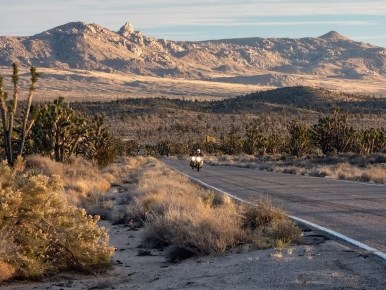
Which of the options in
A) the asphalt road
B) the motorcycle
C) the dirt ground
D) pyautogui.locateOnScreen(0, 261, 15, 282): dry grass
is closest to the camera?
the dirt ground

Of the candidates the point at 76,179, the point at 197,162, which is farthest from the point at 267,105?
the point at 76,179

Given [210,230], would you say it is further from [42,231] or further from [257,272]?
[42,231]

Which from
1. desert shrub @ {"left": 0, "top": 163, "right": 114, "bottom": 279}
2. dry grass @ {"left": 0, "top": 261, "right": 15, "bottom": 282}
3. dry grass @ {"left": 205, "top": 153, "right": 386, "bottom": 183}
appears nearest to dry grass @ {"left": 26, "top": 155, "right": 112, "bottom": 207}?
desert shrub @ {"left": 0, "top": 163, "right": 114, "bottom": 279}

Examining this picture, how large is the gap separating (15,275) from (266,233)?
3.96m

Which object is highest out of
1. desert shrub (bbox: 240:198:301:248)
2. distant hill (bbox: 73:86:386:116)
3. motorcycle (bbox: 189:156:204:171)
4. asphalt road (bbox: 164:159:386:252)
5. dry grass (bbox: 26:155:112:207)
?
desert shrub (bbox: 240:198:301:248)

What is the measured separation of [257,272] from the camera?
873cm

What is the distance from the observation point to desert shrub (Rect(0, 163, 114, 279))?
33.8ft

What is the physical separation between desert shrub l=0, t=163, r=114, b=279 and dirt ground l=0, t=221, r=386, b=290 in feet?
0.86

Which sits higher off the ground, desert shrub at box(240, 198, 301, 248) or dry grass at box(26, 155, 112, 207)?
desert shrub at box(240, 198, 301, 248)

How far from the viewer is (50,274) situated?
10758 millimetres

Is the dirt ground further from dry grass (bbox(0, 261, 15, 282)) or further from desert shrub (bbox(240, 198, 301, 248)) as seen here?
desert shrub (bbox(240, 198, 301, 248))

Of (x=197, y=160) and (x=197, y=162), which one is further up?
(x=197, y=160)

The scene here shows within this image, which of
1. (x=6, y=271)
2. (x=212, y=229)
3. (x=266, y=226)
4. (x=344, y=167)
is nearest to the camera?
(x=6, y=271)

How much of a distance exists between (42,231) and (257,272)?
12.5ft
